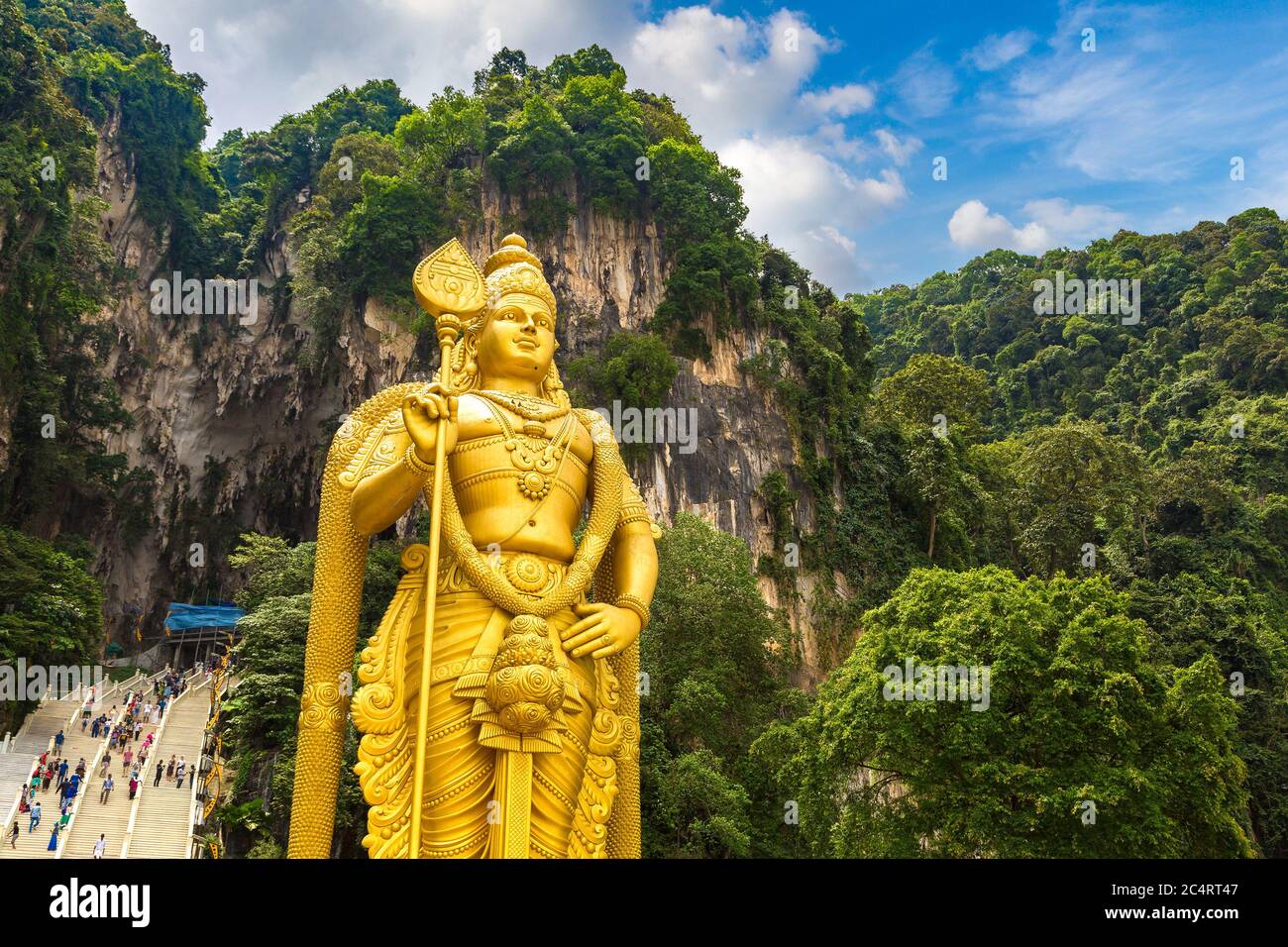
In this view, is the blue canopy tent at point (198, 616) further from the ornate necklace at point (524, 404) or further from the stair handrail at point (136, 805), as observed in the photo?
the ornate necklace at point (524, 404)

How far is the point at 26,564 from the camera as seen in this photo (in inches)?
693

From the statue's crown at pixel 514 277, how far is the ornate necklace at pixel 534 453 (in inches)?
33.7

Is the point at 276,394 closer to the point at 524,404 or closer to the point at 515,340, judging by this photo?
the point at 515,340

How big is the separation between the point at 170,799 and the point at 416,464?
11.1m

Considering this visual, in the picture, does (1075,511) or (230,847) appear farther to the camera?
(1075,511)

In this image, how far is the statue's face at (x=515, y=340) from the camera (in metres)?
6.29

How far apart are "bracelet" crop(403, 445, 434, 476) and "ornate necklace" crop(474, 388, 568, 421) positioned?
0.68 metres

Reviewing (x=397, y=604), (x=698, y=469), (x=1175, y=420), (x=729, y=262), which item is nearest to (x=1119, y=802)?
(x=397, y=604)

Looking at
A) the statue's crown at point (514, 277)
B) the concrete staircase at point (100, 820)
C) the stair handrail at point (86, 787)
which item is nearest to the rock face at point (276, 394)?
the stair handrail at point (86, 787)

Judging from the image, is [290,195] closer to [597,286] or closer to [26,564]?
[597,286]

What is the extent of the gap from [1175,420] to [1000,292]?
16860 mm

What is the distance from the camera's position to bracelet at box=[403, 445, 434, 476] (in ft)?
18.2

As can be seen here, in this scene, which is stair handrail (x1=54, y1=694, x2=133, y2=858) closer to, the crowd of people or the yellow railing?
the crowd of people

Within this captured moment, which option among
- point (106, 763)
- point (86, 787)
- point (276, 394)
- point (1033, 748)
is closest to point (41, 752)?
point (106, 763)
